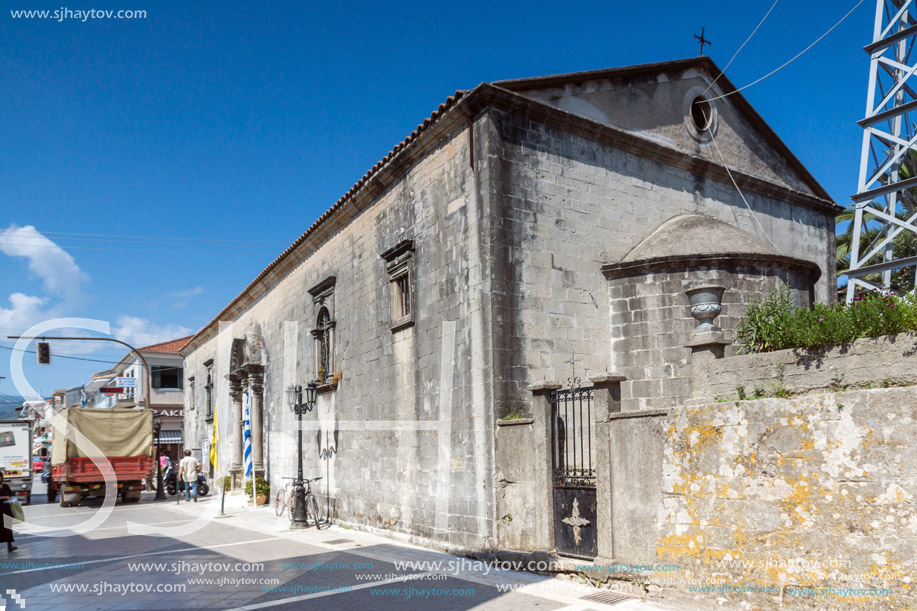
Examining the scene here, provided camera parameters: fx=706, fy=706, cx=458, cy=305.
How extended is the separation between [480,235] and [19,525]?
14.3 m

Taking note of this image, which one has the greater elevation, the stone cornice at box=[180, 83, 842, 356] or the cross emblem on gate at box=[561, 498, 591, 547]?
the stone cornice at box=[180, 83, 842, 356]

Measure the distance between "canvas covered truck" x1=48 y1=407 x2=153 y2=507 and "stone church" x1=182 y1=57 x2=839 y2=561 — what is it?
Answer: 10453mm

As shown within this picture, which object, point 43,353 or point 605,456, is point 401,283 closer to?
point 605,456

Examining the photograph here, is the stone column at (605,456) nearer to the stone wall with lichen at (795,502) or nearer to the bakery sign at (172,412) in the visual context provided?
the stone wall with lichen at (795,502)

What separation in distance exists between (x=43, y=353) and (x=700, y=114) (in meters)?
19.8

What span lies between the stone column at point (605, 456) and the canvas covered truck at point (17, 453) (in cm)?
2364

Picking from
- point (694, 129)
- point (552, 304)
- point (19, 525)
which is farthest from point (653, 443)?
point (19, 525)

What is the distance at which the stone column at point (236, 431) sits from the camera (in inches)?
874

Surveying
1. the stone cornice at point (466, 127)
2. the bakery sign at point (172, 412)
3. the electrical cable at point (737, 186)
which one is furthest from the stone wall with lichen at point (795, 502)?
the bakery sign at point (172, 412)

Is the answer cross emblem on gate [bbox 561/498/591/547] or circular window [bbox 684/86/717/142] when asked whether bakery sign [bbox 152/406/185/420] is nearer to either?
circular window [bbox 684/86/717/142]

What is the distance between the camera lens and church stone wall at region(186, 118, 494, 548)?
10.2 meters

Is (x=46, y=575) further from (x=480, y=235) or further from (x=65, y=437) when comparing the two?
(x=65, y=437)

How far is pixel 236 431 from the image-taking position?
23734 millimetres

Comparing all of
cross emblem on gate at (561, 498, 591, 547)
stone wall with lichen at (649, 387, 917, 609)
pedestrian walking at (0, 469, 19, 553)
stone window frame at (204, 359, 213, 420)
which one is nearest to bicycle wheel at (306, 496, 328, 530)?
pedestrian walking at (0, 469, 19, 553)
